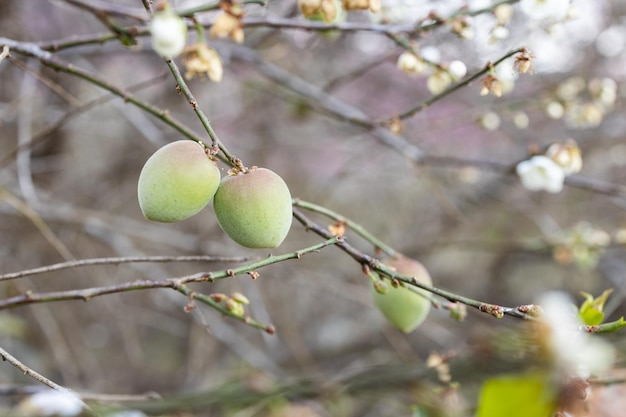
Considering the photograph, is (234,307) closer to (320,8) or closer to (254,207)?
(254,207)

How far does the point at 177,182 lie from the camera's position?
70 centimetres

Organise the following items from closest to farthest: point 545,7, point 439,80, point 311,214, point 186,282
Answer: point 186,282 → point 545,7 → point 439,80 → point 311,214

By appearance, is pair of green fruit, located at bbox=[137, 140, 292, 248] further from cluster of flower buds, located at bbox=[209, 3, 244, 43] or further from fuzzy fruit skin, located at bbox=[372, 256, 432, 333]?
fuzzy fruit skin, located at bbox=[372, 256, 432, 333]

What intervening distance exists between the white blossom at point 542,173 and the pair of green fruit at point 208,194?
65cm

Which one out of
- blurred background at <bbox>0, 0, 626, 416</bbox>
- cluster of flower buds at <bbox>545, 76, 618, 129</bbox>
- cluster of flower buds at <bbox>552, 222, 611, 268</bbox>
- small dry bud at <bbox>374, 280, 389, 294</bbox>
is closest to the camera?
small dry bud at <bbox>374, 280, 389, 294</bbox>

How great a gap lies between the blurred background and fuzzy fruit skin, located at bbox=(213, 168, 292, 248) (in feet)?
2.56

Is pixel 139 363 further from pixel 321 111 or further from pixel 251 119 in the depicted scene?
pixel 321 111

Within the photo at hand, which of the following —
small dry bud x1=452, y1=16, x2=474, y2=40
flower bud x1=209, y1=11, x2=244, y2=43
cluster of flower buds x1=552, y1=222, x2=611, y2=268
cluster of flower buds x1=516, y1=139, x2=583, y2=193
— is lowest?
flower bud x1=209, y1=11, x2=244, y2=43

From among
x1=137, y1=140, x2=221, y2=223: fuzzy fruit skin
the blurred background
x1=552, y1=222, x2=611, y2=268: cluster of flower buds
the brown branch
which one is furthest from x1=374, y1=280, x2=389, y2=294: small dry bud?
x1=552, y1=222, x2=611, y2=268: cluster of flower buds

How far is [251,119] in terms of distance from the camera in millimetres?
2852

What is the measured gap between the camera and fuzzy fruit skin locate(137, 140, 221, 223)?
706 mm

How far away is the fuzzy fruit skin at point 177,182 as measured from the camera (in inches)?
27.8

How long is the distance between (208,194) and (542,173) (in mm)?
745

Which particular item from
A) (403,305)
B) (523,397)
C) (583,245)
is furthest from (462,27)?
(523,397)
